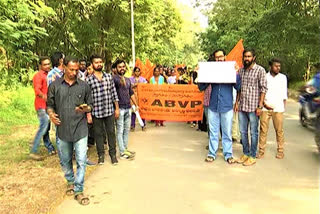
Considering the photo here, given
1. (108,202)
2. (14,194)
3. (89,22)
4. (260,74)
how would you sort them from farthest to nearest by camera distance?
(89,22)
(260,74)
(14,194)
(108,202)

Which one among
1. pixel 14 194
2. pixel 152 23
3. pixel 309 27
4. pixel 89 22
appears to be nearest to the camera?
pixel 14 194

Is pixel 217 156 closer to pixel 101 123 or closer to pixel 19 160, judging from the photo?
pixel 101 123

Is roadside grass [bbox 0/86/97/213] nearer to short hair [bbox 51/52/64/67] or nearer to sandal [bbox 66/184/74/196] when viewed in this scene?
sandal [bbox 66/184/74/196]

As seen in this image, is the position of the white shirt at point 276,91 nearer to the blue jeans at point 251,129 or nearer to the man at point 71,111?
the blue jeans at point 251,129

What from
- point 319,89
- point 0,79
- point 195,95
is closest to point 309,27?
point 195,95

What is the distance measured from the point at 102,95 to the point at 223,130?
226cm

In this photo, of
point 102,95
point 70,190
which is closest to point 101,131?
point 102,95

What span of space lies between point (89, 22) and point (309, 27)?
14.3 m

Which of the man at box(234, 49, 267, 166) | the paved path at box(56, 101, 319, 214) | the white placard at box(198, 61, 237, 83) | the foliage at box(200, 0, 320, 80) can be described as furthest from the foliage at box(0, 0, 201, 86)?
the man at box(234, 49, 267, 166)

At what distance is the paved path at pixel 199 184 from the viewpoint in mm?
4609

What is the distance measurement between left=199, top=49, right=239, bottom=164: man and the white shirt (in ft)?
1.96

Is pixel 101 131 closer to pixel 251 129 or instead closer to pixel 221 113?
pixel 221 113

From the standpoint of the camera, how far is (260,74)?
20.8 ft

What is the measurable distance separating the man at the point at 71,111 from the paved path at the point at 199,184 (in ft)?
2.00
